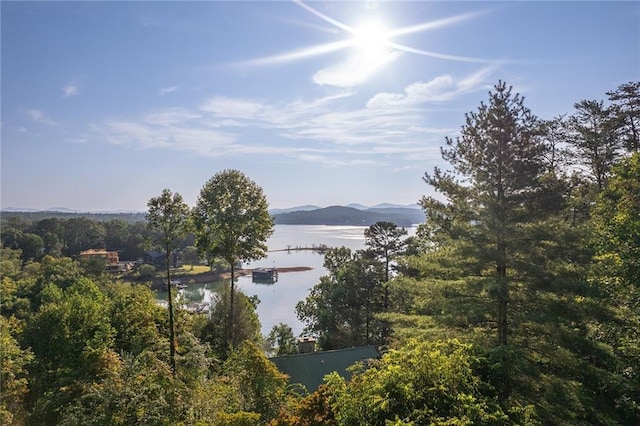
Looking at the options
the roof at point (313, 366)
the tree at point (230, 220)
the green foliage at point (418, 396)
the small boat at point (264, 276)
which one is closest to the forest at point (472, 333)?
the green foliage at point (418, 396)

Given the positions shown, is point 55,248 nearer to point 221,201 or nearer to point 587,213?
point 221,201

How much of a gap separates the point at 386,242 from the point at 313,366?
897 centimetres

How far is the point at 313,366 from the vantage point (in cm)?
1205

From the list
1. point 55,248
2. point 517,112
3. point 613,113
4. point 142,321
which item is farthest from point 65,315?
point 55,248

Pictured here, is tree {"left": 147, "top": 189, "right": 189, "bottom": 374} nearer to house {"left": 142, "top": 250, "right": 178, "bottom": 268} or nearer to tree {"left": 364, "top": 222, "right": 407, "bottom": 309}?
tree {"left": 364, "top": 222, "right": 407, "bottom": 309}

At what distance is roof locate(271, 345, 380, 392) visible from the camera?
38.1 feet

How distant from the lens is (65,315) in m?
10.9

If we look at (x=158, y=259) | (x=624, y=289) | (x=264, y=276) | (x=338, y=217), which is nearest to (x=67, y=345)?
(x=624, y=289)

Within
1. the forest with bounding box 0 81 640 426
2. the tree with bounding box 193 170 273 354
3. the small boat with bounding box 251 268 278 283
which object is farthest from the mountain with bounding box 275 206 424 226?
the forest with bounding box 0 81 640 426

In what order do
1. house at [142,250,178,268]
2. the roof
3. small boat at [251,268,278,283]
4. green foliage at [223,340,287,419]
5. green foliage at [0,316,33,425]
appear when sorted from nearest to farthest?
green foliage at [223,340,287,419], green foliage at [0,316,33,425], the roof, small boat at [251,268,278,283], house at [142,250,178,268]

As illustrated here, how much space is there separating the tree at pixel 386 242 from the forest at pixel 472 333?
826cm

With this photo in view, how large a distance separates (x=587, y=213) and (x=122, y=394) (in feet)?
43.0

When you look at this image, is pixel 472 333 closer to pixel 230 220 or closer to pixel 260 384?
pixel 260 384

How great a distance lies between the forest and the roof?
0.76 m
